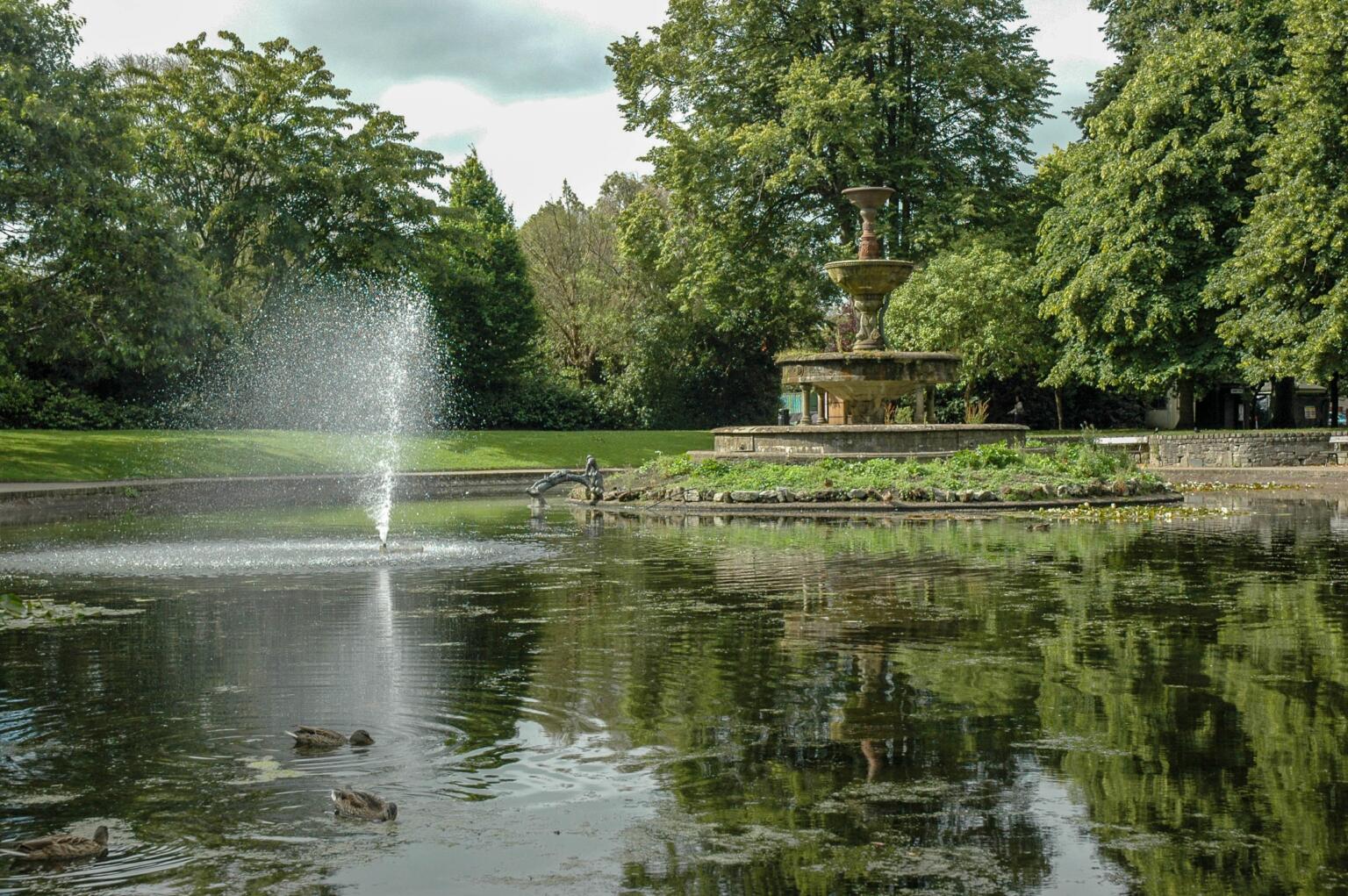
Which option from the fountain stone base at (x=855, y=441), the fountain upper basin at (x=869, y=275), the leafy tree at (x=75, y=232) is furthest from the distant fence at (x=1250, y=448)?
the leafy tree at (x=75, y=232)

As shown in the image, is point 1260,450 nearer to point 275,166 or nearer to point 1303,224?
point 1303,224

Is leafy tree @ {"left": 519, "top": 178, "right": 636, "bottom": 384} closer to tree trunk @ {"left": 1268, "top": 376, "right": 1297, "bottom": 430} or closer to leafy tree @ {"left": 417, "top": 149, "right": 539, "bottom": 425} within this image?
leafy tree @ {"left": 417, "top": 149, "right": 539, "bottom": 425}

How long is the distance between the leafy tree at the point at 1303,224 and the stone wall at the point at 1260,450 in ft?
6.74

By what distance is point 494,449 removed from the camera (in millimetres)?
41094

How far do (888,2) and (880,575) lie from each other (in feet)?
106

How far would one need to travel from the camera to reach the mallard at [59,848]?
4973 mm

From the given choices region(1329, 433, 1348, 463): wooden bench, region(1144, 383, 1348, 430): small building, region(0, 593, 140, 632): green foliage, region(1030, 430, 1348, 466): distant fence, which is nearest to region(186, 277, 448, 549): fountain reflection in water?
region(1030, 430, 1348, 466): distant fence

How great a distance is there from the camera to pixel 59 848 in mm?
4977

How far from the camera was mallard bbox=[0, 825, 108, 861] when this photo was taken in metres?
4.97

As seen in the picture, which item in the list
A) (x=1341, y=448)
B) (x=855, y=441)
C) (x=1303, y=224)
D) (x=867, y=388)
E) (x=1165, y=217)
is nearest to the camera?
(x=855, y=441)

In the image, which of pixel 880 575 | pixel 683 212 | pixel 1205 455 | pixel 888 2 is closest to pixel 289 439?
pixel 683 212

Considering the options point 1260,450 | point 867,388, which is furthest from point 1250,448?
point 867,388

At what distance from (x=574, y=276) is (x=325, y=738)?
2059 inches

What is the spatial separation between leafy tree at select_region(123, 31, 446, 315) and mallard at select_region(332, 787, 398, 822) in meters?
39.1
